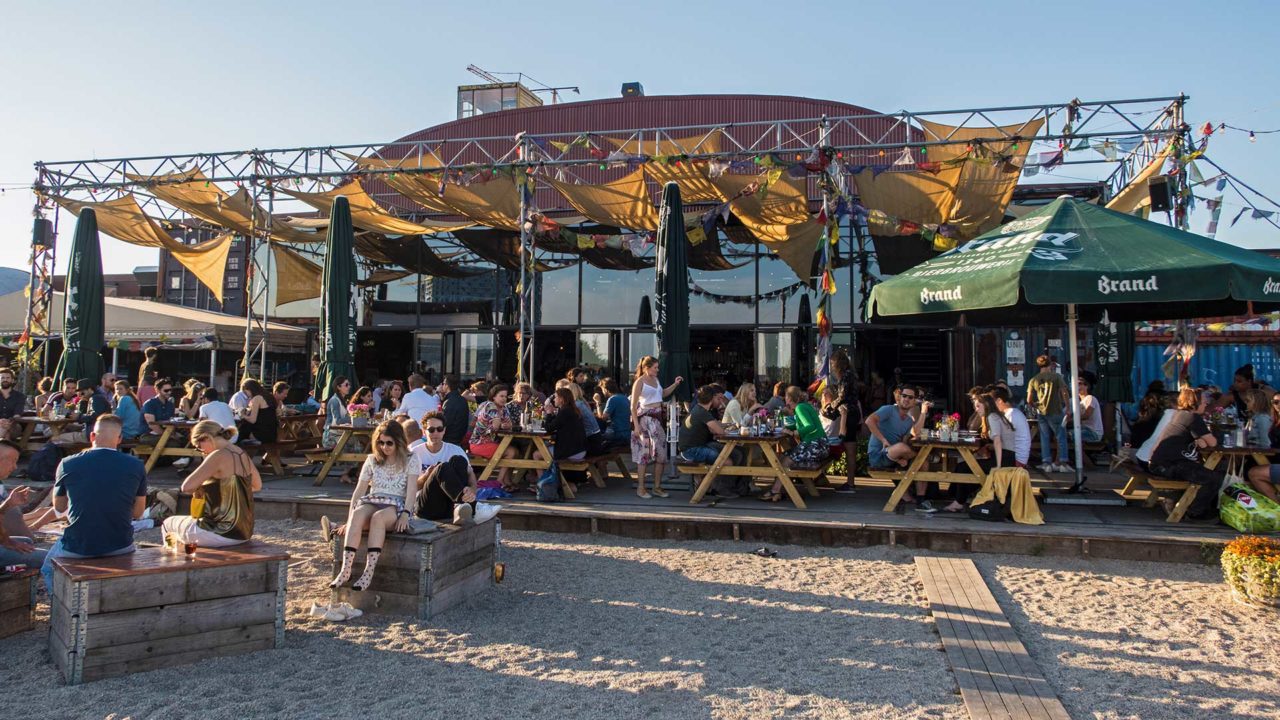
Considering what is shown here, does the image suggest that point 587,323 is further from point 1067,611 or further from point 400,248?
point 1067,611

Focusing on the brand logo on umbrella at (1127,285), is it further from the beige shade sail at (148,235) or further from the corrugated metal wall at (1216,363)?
the beige shade sail at (148,235)

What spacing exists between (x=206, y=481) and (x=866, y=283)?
11.3 metres

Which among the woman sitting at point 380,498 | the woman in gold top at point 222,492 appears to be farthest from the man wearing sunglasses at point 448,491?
the woman in gold top at point 222,492

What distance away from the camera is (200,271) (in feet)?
48.6

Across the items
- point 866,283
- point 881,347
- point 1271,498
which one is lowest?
point 1271,498

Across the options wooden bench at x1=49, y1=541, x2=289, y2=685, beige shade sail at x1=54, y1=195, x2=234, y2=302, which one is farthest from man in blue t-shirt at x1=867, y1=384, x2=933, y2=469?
beige shade sail at x1=54, y1=195, x2=234, y2=302

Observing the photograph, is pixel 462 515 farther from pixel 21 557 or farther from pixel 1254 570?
pixel 1254 570

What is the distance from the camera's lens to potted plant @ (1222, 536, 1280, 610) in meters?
4.80

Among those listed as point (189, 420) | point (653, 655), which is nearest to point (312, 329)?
point (189, 420)

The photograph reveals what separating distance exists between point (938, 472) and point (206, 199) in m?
11.3

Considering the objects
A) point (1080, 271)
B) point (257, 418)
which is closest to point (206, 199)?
point (257, 418)

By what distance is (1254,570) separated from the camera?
15.9ft

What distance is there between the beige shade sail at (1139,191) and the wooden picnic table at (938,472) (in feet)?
15.2

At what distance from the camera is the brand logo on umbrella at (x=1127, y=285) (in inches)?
231
